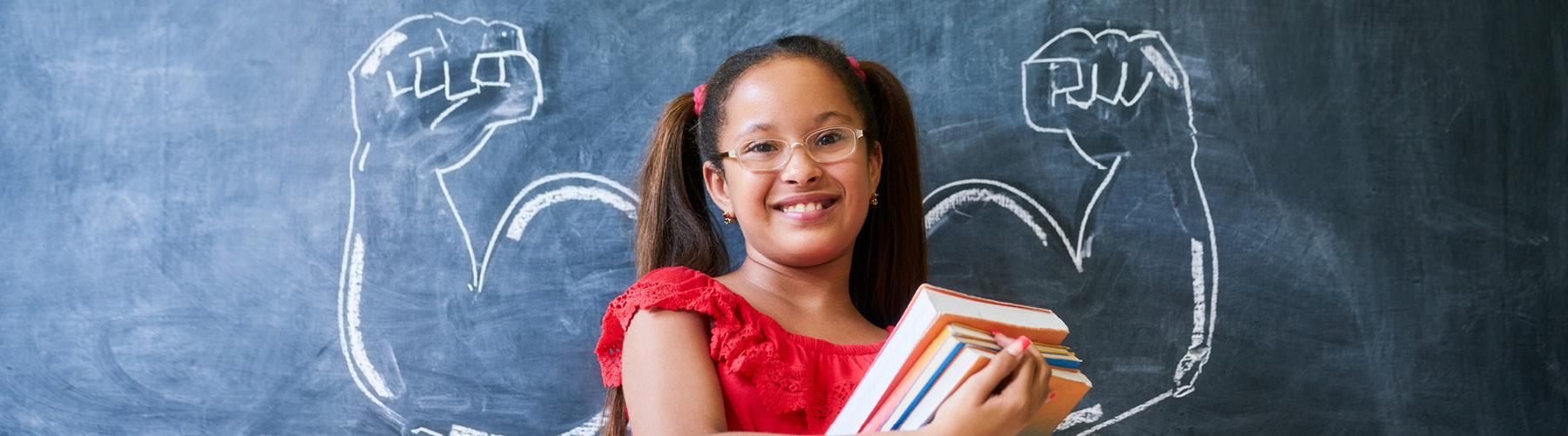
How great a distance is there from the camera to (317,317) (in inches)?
52.2

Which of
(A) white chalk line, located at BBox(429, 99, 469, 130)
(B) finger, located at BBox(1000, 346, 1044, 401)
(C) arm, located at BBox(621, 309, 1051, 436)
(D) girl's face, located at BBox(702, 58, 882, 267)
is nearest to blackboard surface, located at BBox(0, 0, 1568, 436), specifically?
(A) white chalk line, located at BBox(429, 99, 469, 130)

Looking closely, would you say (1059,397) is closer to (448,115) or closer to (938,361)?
(938,361)

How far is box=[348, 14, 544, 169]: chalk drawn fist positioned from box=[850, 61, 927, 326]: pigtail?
1.53 feet

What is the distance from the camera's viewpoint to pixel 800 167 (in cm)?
107

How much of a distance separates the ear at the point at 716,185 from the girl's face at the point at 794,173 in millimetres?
21

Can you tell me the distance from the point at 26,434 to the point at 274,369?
35 cm

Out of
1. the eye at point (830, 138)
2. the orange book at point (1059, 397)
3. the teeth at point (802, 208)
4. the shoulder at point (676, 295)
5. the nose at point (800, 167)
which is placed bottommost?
the orange book at point (1059, 397)

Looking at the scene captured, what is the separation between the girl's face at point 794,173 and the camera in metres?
1.08

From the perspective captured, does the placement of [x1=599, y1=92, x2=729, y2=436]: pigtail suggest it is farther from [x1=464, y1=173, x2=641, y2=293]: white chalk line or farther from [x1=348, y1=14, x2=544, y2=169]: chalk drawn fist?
[x1=348, y1=14, x2=544, y2=169]: chalk drawn fist

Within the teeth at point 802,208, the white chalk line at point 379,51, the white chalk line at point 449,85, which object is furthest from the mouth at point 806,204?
the white chalk line at point 379,51

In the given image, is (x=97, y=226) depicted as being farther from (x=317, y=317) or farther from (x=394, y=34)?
(x=394, y=34)

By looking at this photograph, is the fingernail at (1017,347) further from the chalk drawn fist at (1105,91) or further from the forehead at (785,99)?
the chalk drawn fist at (1105,91)

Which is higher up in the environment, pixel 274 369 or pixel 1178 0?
pixel 1178 0

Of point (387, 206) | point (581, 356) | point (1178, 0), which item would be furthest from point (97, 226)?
point (1178, 0)
